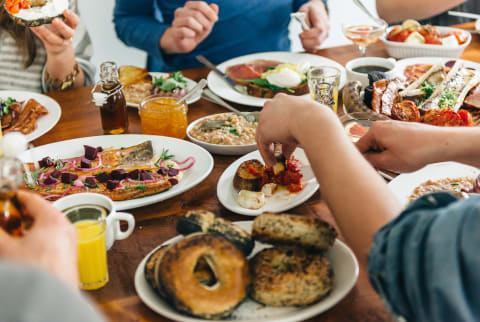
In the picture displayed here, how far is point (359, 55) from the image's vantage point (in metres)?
2.28

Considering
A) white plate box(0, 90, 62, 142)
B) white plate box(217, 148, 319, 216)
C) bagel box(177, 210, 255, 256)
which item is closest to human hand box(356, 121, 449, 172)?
white plate box(217, 148, 319, 216)

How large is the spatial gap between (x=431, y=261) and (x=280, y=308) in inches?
11.5

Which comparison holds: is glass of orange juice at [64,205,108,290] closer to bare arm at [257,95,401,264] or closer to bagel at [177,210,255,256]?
bagel at [177,210,255,256]

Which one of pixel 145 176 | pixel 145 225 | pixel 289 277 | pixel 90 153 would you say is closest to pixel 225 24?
pixel 90 153

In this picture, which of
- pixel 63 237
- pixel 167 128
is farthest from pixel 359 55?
pixel 63 237

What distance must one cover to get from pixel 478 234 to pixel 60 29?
1.69 metres

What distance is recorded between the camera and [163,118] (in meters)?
1.57

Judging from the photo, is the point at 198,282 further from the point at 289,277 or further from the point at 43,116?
the point at 43,116

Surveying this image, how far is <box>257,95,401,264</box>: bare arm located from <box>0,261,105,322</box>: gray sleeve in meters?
0.51

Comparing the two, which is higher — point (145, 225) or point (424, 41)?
point (424, 41)

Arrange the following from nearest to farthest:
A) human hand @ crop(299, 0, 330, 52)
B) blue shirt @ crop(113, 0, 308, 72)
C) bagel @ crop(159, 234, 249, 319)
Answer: bagel @ crop(159, 234, 249, 319)
human hand @ crop(299, 0, 330, 52)
blue shirt @ crop(113, 0, 308, 72)

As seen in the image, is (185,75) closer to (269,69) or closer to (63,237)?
(269,69)

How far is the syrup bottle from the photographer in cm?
69

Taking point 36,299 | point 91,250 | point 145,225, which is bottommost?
point 145,225
